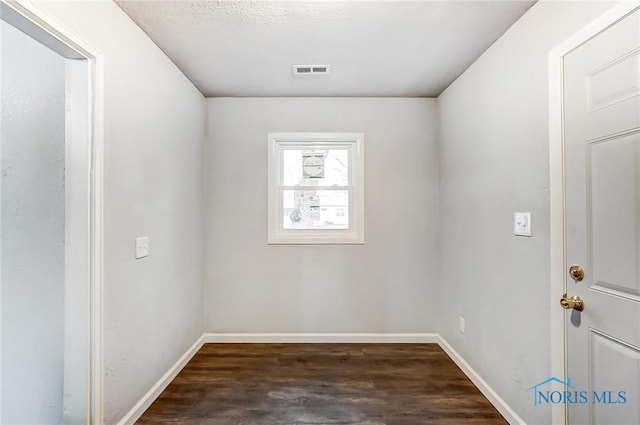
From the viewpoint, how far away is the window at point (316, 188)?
9.91 ft

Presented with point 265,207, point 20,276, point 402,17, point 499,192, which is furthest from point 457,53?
point 20,276

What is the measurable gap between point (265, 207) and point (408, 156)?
152 centimetres

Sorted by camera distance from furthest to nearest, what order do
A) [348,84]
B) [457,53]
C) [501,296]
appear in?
[348,84] → [457,53] → [501,296]

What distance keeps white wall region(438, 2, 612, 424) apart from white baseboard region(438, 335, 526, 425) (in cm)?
4

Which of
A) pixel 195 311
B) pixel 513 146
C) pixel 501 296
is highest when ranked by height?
pixel 513 146

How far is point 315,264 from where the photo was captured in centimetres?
299

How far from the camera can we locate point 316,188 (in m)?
3.06

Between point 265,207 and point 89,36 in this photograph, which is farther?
point 265,207

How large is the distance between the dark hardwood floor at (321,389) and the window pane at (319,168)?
64.1 inches

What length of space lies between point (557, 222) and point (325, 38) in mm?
1728

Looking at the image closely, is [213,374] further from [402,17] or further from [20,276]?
[402,17]

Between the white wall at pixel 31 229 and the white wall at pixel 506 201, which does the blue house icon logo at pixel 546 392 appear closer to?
the white wall at pixel 506 201

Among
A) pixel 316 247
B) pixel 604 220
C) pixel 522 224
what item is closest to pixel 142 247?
pixel 316 247

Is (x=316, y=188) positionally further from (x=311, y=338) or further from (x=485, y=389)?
(x=485, y=389)
